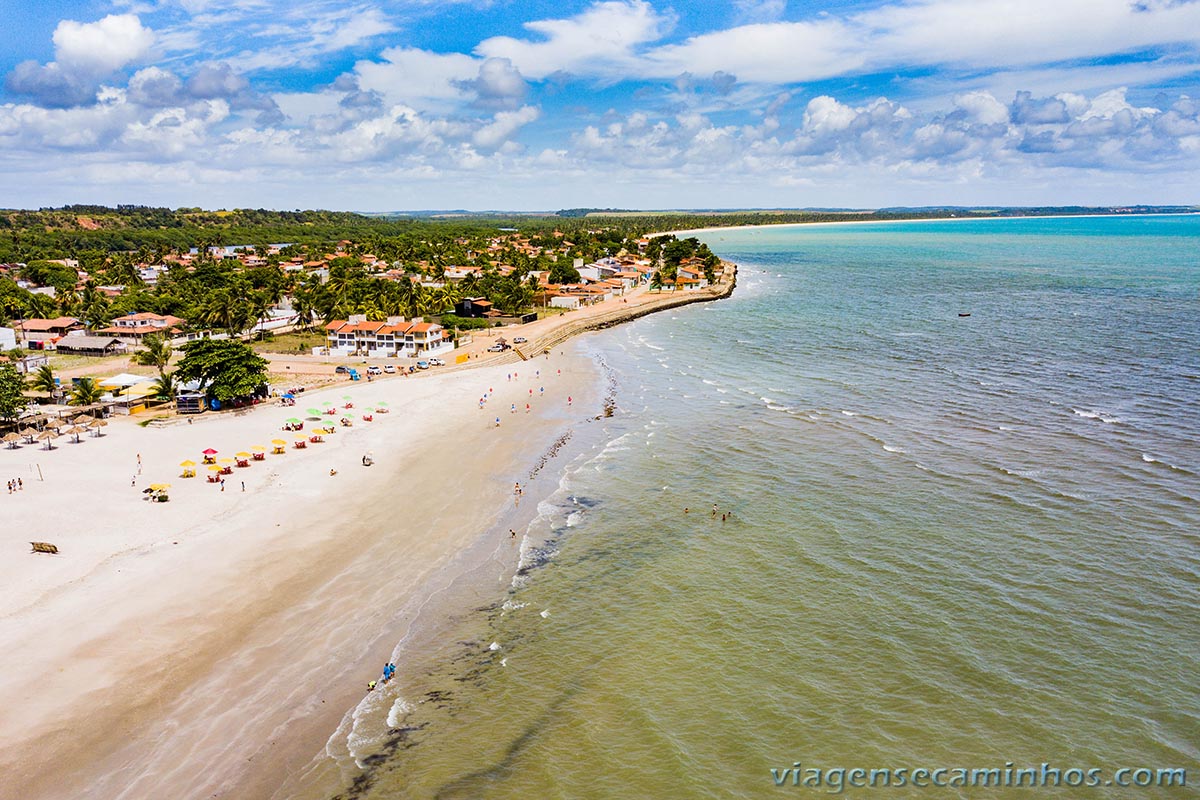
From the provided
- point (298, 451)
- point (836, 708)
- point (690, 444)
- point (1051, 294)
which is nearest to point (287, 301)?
point (298, 451)

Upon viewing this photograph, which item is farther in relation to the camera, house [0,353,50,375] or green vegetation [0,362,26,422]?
house [0,353,50,375]

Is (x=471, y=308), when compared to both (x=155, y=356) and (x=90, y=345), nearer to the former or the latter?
(x=155, y=356)

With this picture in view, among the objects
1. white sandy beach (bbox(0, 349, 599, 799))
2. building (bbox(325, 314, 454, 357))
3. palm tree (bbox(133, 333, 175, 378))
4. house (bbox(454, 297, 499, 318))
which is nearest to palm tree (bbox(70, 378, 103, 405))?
palm tree (bbox(133, 333, 175, 378))

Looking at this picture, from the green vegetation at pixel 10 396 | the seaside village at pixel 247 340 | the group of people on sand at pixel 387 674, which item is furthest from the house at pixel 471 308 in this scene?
the group of people on sand at pixel 387 674

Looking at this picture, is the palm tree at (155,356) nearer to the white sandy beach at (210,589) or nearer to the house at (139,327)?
the house at (139,327)

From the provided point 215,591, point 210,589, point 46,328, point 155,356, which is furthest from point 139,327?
point 215,591

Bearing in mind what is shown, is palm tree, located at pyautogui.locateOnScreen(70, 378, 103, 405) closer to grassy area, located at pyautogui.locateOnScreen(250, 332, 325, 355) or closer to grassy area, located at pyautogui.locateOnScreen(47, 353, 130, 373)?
grassy area, located at pyautogui.locateOnScreen(47, 353, 130, 373)
